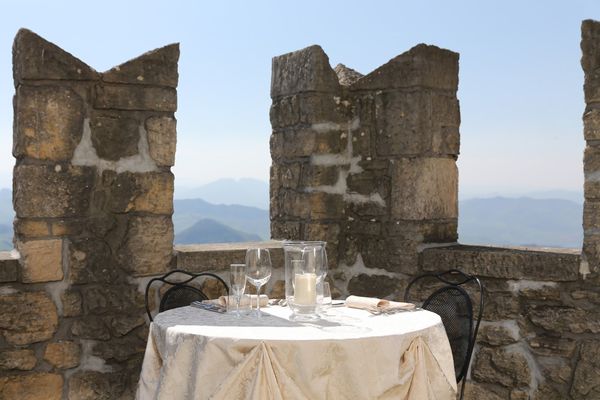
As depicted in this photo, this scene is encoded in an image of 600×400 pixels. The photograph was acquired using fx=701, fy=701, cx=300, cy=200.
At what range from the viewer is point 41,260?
10.3 feet

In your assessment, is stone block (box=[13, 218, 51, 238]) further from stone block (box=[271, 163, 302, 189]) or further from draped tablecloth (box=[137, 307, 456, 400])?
stone block (box=[271, 163, 302, 189])

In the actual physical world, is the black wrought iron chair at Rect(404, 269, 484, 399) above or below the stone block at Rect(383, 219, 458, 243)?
below

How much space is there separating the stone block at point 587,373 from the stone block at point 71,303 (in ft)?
7.73

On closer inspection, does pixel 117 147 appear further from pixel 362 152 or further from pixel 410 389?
pixel 410 389

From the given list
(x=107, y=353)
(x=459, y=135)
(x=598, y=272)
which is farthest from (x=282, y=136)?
(x=598, y=272)

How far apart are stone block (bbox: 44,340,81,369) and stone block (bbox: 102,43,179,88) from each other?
48.6 inches

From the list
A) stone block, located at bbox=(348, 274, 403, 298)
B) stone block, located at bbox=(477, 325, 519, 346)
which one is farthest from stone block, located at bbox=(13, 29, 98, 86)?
stone block, located at bbox=(477, 325, 519, 346)

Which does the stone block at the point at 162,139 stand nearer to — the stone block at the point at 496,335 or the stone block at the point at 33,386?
the stone block at the point at 33,386

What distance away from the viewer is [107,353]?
3.28 metres

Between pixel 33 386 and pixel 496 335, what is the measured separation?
87.3 inches

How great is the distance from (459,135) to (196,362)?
2.33 meters

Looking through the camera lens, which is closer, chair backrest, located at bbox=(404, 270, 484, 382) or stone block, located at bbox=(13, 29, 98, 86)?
chair backrest, located at bbox=(404, 270, 484, 382)

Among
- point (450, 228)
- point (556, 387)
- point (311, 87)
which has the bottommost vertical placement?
point (556, 387)

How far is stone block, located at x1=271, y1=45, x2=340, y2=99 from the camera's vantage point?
12.6ft
